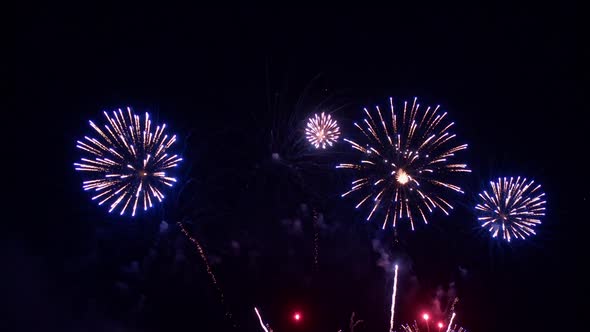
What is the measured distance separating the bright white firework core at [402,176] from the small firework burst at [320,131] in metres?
2.46

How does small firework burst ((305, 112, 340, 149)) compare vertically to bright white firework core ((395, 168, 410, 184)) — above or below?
above

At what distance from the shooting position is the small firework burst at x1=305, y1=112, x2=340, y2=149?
14492mm

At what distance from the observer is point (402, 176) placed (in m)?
14.6

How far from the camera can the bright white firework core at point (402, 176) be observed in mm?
14578

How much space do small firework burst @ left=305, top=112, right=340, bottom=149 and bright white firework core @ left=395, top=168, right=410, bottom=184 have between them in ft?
8.08

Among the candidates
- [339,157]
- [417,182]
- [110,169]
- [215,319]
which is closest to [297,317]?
[215,319]

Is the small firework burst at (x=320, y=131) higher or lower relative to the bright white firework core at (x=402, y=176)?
higher

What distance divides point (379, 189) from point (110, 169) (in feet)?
29.0

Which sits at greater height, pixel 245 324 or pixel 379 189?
pixel 379 189

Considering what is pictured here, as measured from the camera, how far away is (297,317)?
825 inches

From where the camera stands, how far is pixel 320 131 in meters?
14.5

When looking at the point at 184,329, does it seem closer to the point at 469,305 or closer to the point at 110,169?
the point at 110,169

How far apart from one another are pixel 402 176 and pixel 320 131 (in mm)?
3228

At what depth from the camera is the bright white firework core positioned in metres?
14.6
